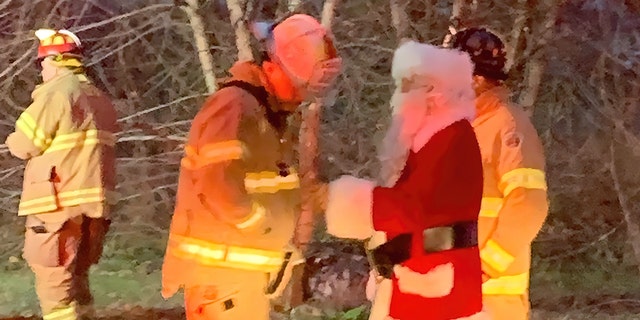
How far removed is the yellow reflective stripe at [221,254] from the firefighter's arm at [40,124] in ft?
5.20

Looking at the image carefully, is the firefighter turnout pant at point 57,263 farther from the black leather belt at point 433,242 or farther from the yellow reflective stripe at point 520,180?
the yellow reflective stripe at point 520,180

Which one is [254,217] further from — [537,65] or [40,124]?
[537,65]

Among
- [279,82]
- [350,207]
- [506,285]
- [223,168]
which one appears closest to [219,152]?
[223,168]

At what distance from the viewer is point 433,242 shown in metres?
3.25

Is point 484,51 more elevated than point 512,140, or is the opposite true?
point 484,51

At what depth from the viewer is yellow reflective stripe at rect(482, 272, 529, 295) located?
3.87 meters

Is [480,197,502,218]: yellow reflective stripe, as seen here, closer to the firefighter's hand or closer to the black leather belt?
the black leather belt

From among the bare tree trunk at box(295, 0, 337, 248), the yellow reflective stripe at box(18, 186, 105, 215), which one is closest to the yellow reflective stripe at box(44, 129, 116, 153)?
the yellow reflective stripe at box(18, 186, 105, 215)

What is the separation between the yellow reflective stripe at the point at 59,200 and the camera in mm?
5008

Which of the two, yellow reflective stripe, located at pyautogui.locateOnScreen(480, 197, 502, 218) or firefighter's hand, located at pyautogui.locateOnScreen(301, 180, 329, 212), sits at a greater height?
firefighter's hand, located at pyautogui.locateOnScreen(301, 180, 329, 212)

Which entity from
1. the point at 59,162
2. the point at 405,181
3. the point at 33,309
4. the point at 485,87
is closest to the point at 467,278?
the point at 405,181

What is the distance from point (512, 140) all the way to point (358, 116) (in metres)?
3.45

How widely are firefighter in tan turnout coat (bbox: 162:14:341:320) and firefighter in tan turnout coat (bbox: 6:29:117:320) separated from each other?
4.90ft

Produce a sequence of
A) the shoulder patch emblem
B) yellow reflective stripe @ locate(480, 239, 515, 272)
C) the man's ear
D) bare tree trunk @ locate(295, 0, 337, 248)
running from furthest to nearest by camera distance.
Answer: bare tree trunk @ locate(295, 0, 337, 248), the shoulder patch emblem, yellow reflective stripe @ locate(480, 239, 515, 272), the man's ear
